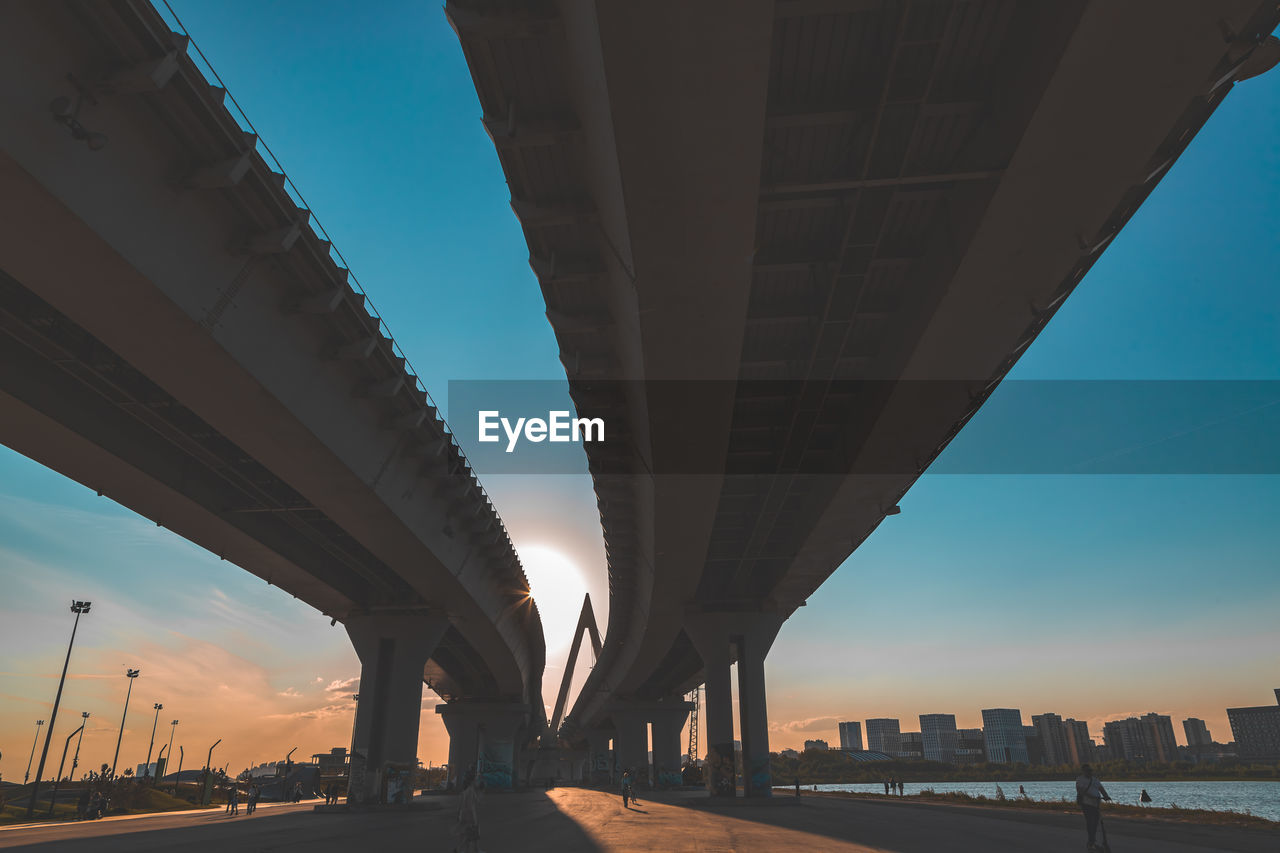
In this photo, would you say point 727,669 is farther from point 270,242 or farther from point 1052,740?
point 1052,740

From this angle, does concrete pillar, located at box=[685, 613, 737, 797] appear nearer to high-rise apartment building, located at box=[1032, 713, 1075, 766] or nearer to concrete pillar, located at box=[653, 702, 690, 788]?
concrete pillar, located at box=[653, 702, 690, 788]

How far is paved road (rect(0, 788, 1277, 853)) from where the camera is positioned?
57.5 feet

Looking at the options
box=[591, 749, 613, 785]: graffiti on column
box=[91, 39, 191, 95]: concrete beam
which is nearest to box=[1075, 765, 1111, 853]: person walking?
box=[91, 39, 191, 95]: concrete beam

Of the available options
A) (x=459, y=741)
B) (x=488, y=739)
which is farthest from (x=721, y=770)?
Result: (x=459, y=741)

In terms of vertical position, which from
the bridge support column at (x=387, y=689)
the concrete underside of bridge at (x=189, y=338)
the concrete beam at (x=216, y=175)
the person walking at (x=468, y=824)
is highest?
the concrete beam at (x=216, y=175)

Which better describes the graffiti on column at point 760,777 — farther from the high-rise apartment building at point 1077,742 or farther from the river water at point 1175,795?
the high-rise apartment building at point 1077,742

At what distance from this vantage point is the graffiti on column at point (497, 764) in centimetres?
7006

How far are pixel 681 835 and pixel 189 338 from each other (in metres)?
Answer: 18.2

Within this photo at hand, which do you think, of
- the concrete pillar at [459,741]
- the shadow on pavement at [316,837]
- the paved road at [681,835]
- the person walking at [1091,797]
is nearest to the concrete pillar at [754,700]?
the paved road at [681,835]

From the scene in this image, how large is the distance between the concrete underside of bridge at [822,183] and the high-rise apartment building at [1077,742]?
184 meters

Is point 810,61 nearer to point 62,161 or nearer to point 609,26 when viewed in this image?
point 609,26

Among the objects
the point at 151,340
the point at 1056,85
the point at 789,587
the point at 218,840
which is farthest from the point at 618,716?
the point at 1056,85

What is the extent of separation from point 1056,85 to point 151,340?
53.7 ft

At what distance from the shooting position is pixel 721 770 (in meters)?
42.2
